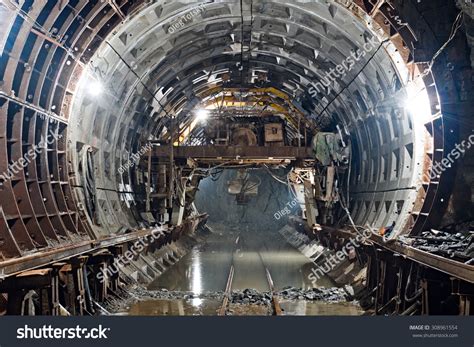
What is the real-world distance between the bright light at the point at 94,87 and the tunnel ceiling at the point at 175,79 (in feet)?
0.26

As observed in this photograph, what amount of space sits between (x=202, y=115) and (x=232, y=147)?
3.19 metres

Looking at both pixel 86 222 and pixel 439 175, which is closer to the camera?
pixel 439 175

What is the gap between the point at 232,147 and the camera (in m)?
16.8

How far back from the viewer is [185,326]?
16.2 feet

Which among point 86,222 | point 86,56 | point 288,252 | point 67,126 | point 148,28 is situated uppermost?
point 148,28

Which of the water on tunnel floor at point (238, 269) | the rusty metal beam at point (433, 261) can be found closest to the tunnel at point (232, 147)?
the rusty metal beam at point (433, 261)

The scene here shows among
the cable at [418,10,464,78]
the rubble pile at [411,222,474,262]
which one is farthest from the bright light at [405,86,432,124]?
the rubble pile at [411,222,474,262]

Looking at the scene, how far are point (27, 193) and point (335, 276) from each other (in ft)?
24.4

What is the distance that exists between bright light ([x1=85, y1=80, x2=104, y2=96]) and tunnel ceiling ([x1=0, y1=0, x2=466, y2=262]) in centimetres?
8

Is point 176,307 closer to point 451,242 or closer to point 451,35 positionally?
point 451,242

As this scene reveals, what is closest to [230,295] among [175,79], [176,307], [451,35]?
[176,307]

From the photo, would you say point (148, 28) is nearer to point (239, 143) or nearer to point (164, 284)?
point (164, 284)

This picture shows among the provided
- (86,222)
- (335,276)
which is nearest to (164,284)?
(86,222)

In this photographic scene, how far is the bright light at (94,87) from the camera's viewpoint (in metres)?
11.0
